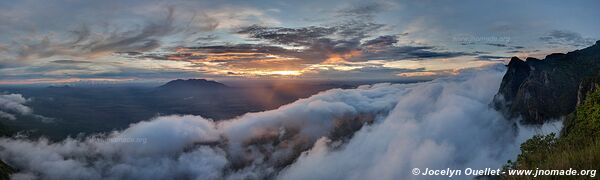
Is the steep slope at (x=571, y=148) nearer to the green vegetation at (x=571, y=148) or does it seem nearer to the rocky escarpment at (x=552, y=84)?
the green vegetation at (x=571, y=148)

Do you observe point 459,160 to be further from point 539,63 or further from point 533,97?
point 539,63

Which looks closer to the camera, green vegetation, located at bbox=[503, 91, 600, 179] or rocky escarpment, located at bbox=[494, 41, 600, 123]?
green vegetation, located at bbox=[503, 91, 600, 179]

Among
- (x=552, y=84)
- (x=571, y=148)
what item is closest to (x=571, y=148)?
(x=571, y=148)

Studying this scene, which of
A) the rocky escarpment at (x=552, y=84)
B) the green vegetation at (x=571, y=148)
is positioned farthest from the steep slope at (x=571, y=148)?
the rocky escarpment at (x=552, y=84)

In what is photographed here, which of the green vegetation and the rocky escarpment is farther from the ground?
the green vegetation

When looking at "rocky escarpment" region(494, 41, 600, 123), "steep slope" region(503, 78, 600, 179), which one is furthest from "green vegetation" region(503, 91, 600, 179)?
"rocky escarpment" region(494, 41, 600, 123)

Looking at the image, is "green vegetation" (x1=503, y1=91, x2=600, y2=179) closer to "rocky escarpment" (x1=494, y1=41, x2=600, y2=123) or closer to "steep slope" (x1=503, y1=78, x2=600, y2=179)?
"steep slope" (x1=503, y1=78, x2=600, y2=179)

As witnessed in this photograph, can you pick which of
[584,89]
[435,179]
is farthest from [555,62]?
[584,89]

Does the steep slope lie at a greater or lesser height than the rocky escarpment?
greater
